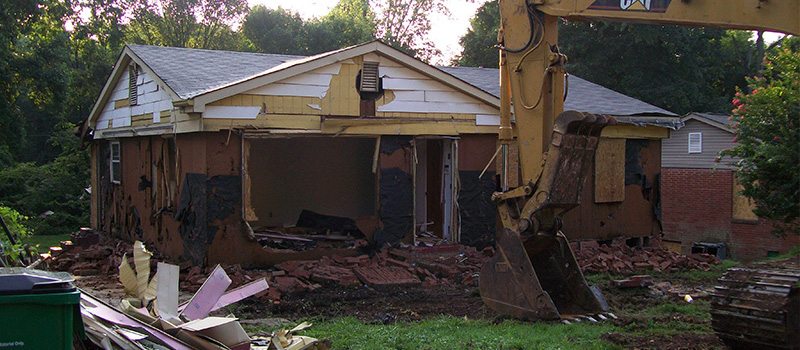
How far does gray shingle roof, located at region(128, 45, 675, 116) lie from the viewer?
537 inches

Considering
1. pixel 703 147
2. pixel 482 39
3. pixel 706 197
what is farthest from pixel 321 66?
pixel 482 39

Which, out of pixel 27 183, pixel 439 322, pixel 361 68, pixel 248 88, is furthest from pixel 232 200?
pixel 27 183

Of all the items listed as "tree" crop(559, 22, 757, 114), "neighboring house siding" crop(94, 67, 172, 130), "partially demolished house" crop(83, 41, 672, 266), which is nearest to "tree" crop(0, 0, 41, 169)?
"partially demolished house" crop(83, 41, 672, 266)

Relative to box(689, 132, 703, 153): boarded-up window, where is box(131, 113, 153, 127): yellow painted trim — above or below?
above

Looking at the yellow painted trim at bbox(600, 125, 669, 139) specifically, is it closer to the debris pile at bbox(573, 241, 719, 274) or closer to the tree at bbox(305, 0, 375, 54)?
the debris pile at bbox(573, 241, 719, 274)

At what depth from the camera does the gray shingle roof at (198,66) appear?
44.0 ft

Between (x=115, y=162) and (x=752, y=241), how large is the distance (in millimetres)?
18917

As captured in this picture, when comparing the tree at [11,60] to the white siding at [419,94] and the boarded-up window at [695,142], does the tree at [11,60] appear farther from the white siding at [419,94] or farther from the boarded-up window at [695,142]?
the boarded-up window at [695,142]

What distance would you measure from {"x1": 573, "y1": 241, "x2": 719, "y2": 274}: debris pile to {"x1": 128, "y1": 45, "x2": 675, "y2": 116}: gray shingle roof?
2.88 meters

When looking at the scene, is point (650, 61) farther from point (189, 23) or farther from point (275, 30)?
point (189, 23)

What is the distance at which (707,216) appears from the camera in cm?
2605

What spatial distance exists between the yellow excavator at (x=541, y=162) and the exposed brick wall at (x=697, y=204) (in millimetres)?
17656

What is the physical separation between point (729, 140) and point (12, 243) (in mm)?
21731

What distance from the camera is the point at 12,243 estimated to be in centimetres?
785
